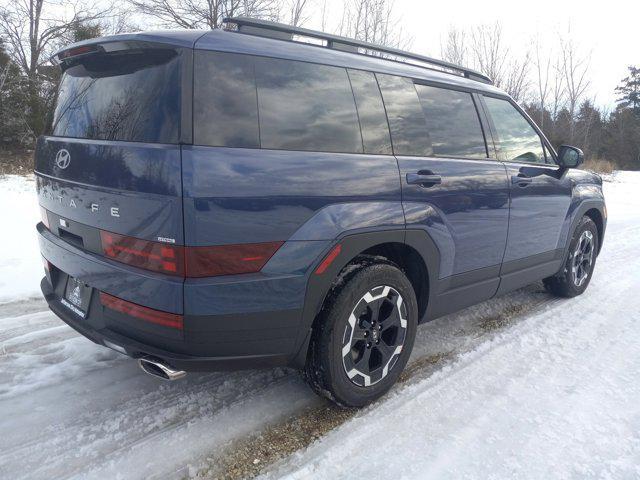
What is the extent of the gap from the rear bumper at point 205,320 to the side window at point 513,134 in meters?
2.18

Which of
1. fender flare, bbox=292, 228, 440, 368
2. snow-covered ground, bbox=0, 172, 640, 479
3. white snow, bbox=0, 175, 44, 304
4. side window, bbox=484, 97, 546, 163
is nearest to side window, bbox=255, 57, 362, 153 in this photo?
fender flare, bbox=292, 228, 440, 368

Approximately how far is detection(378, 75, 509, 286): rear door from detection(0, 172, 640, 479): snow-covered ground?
0.59 meters

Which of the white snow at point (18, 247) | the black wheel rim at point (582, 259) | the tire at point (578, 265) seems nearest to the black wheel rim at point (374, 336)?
the tire at point (578, 265)

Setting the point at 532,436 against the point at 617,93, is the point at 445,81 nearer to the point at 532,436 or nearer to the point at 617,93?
the point at 532,436

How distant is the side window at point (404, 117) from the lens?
8.93ft

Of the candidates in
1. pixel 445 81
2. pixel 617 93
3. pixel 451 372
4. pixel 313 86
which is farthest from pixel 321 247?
pixel 617 93

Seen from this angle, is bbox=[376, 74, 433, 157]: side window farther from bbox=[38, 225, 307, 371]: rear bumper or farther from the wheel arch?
the wheel arch

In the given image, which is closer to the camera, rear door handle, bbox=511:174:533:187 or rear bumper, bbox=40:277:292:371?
rear bumper, bbox=40:277:292:371

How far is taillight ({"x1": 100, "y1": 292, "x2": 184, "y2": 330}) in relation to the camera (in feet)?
6.58

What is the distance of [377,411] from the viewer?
2564mm

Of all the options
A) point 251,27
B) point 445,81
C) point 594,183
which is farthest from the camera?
point 594,183

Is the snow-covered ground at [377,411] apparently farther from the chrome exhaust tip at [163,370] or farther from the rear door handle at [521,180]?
the rear door handle at [521,180]

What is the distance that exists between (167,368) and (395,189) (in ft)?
4.77

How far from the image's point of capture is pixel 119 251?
2125mm
